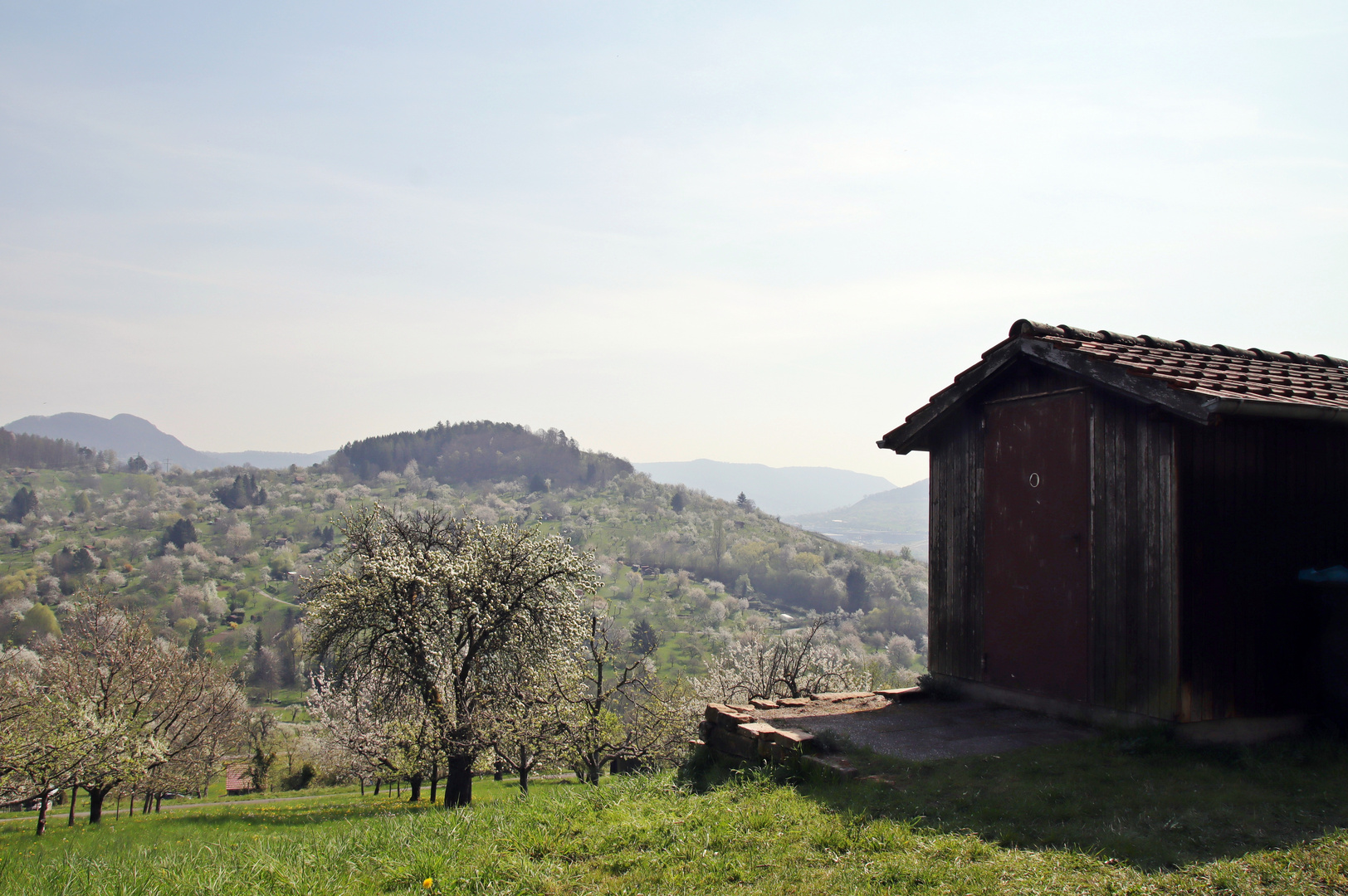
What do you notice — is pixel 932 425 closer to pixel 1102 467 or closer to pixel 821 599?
pixel 1102 467

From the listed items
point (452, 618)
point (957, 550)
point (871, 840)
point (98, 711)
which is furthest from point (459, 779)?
point (871, 840)

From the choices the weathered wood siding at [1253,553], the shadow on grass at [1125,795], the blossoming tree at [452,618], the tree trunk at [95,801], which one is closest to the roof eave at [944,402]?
the weathered wood siding at [1253,553]

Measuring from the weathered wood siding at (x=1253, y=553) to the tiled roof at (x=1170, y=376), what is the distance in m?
0.42

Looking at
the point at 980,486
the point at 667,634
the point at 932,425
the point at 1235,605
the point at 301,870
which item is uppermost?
the point at 932,425

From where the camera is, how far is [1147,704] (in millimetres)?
7043

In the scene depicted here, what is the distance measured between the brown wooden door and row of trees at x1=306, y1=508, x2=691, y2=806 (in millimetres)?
12241

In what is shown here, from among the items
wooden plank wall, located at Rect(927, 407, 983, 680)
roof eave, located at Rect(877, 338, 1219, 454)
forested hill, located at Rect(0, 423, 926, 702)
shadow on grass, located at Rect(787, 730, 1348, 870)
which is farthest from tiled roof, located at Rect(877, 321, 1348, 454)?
forested hill, located at Rect(0, 423, 926, 702)

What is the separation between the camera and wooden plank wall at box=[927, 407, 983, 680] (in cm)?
919

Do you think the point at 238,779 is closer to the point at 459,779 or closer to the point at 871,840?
the point at 459,779

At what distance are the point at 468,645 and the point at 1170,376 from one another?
701 inches

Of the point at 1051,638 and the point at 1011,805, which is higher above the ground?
the point at 1051,638

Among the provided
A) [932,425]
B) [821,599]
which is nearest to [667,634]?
[821,599]

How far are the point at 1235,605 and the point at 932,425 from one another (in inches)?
148

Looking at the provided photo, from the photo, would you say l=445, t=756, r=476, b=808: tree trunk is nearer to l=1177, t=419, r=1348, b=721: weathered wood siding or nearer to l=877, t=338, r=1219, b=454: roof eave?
l=877, t=338, r=1219, b=454: roof eave
